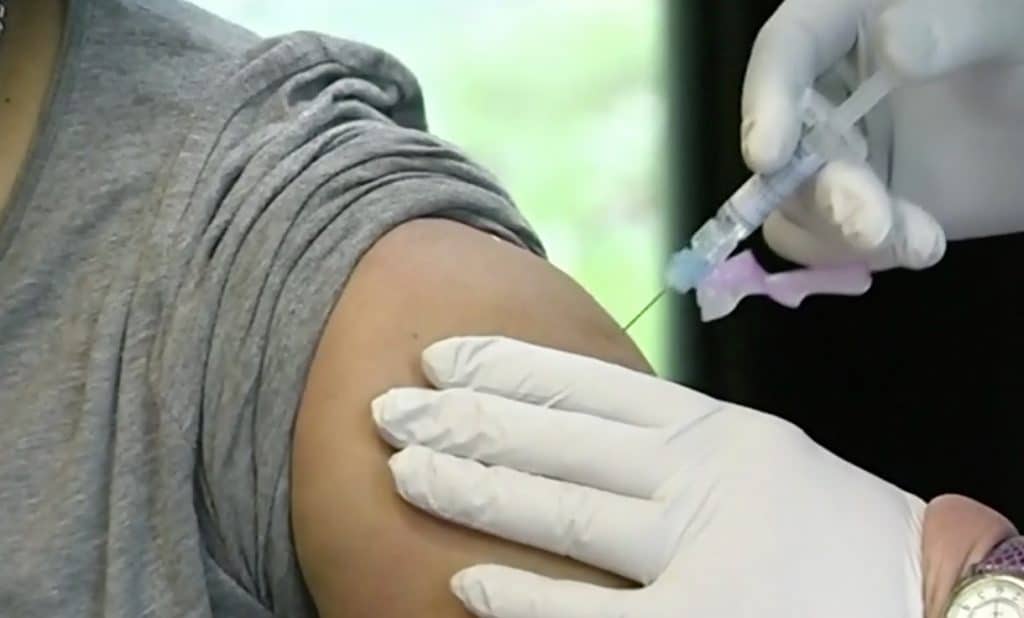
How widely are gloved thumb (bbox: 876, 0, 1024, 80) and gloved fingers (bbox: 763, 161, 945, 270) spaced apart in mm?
98

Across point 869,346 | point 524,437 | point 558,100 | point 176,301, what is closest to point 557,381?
point 524,437

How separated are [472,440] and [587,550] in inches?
3.6

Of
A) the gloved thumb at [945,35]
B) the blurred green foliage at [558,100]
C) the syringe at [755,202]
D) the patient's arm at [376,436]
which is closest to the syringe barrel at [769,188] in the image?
the syringe at [755,202]

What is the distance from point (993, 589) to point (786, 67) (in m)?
0.44

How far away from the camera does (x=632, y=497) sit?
34.6 inches

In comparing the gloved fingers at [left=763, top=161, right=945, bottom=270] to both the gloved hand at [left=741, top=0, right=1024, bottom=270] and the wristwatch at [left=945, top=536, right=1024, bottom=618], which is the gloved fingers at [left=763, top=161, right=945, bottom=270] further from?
the wristwatch at [left=945, top=536, right=1024, bottom=618]

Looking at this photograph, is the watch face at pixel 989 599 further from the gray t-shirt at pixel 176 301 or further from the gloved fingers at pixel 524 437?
the gray t-shirt at pixel 176 301

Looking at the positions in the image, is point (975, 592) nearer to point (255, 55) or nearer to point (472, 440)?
point (472, 440)

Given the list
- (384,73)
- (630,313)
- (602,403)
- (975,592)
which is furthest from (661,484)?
(630,313)

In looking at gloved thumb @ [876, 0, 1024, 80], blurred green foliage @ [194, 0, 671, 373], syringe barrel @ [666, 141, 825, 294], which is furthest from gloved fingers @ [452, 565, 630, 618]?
blurred green foliage @ [194, 0, 671, 373]

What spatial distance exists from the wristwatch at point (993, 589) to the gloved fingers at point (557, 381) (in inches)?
7.1

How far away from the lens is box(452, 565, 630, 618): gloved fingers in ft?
2.75

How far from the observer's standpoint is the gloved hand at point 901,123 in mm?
1056

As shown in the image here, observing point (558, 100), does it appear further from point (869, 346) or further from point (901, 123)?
point (901, 123)
